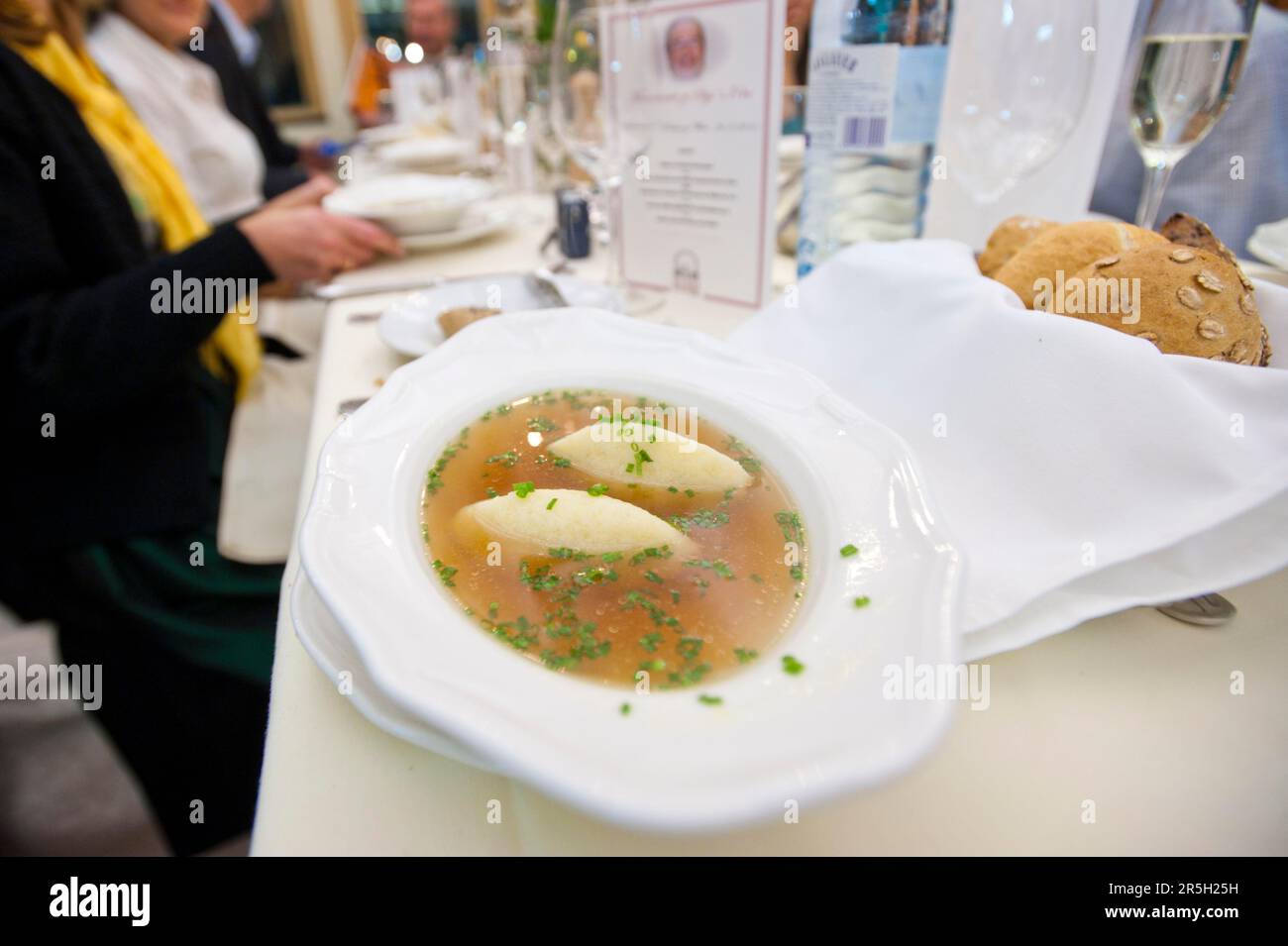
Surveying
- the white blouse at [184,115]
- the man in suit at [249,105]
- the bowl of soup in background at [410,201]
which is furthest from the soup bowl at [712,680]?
the man in suit at [249,105]

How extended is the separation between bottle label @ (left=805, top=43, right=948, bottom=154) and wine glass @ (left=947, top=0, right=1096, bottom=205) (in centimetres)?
8

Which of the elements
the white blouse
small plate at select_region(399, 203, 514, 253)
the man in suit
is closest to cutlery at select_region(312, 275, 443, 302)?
small plate at select_region(399, 203, 514, 253)

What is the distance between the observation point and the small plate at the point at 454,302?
40.1 inches

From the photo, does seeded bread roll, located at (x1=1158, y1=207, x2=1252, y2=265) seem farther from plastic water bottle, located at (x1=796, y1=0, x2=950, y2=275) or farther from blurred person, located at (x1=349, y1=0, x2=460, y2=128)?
blurred person, located at (x1=349, y1=0, x2=460, y2=128)

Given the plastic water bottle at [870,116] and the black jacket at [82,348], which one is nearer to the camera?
the plastic water bottle at [870,116]

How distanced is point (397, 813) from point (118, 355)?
108 cm

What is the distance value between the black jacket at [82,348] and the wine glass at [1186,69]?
4.91 ft

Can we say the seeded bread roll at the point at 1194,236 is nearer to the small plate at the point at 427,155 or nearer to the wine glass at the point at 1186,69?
the wine glass at the point at 1186,69

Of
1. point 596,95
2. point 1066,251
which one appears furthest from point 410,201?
point 1066,251

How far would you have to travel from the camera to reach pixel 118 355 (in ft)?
3.73

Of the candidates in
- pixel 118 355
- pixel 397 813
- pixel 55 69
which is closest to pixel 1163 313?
pixel 397 813

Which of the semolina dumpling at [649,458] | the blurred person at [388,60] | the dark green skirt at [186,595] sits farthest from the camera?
the blurred person at [388,60]

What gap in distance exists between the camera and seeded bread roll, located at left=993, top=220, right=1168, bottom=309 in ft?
2.33
